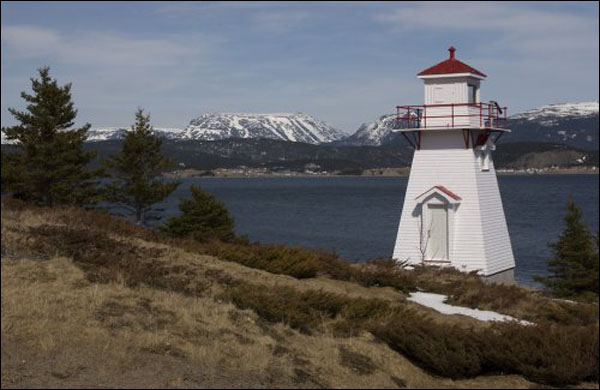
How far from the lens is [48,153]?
3522cm

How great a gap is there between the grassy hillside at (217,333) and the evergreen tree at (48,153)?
19.1m

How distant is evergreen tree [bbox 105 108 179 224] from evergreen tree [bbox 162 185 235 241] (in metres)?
13.0

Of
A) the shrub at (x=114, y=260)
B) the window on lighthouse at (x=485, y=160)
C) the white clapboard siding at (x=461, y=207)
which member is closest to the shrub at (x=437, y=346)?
the shrub at (x=114, y=260)

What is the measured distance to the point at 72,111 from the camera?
1464 inches

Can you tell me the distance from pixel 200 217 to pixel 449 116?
11.1 metres

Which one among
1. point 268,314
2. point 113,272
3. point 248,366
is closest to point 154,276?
point 113,272

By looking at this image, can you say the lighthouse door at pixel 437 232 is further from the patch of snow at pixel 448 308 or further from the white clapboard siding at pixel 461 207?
the patch of snow at pixel 448 308

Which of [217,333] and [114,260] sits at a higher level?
[114,260]

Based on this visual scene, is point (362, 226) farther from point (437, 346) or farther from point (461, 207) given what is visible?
point (437, 346)

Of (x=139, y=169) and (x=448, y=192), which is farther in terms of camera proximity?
(x=139, y=169)

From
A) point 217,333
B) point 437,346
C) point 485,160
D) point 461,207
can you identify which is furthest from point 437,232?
point 217,333

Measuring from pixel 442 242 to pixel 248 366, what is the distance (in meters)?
18.6

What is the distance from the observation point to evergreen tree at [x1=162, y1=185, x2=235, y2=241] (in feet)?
98.3

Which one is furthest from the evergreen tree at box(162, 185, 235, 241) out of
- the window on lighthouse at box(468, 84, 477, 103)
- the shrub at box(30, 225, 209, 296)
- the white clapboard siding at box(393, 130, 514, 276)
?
the shrub at box(30, 225, 209, 296)
